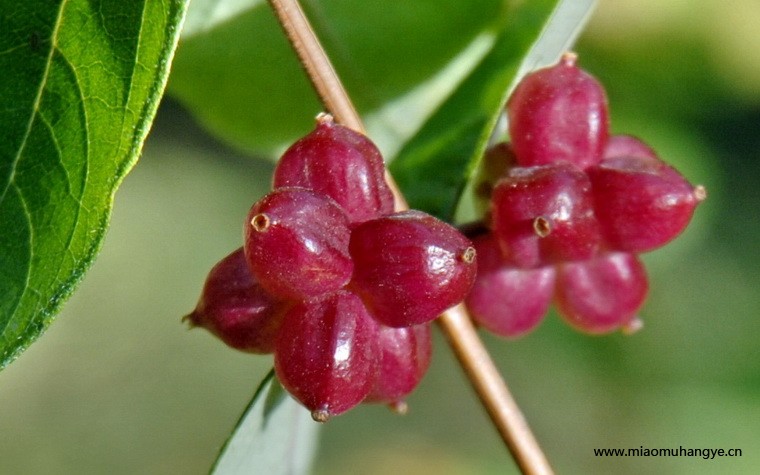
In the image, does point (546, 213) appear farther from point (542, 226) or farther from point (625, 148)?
point (625, 148)

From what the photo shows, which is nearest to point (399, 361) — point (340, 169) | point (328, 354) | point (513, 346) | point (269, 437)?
point (328, 354)

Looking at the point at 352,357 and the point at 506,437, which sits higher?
the point at 352,357

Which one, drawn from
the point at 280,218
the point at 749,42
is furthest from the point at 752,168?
the point at 280,218

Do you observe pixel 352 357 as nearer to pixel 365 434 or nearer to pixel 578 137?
pixel 578 137

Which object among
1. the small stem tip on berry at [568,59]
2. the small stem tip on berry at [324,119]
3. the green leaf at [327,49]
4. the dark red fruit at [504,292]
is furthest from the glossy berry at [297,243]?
the green leaf at [327,49]

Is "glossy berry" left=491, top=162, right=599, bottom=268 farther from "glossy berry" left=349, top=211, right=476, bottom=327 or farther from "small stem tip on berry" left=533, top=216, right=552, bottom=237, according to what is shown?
"glossy berry" left=349, top=211, right=476, bottom=327

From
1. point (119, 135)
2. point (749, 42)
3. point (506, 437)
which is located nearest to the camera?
point (119, 135)
